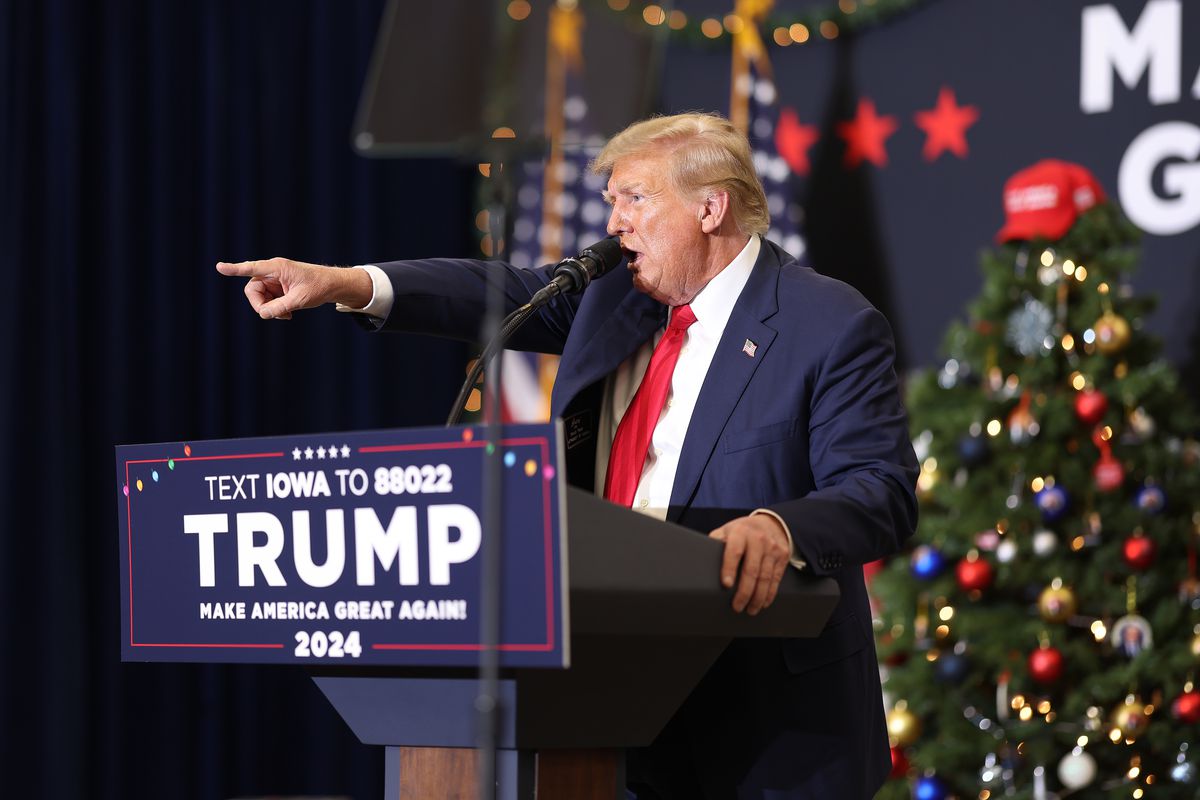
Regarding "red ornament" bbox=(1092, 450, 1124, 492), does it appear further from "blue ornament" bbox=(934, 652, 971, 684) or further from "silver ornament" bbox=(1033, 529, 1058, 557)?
"blue ornament" bbox=(934, 652, 971, 684)

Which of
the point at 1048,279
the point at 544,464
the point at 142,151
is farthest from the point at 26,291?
the point at 544,464

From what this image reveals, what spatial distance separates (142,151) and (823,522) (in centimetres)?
321

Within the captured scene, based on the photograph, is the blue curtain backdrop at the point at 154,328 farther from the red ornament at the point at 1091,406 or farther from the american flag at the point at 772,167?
the red ornament at the point at 1091,406

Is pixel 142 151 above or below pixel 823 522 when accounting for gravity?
above

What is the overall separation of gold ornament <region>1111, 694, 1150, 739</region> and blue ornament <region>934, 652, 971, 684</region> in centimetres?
37

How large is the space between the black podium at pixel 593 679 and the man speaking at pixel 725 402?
0.59 feet

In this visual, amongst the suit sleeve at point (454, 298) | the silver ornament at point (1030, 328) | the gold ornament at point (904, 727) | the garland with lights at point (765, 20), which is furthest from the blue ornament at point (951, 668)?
the garland with lights at point (765, 20)

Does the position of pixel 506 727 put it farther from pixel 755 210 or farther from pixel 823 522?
pixel 755 210

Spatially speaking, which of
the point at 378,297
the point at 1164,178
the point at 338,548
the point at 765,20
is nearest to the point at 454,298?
the point at 378,297

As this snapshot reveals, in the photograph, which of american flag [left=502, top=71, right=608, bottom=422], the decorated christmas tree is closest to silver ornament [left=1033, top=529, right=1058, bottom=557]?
the decorated christmas tree

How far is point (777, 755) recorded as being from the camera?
1.88m

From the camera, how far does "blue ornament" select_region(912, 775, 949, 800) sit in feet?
11.7

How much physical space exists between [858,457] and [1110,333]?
6.47 feet

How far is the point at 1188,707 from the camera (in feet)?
11.1
